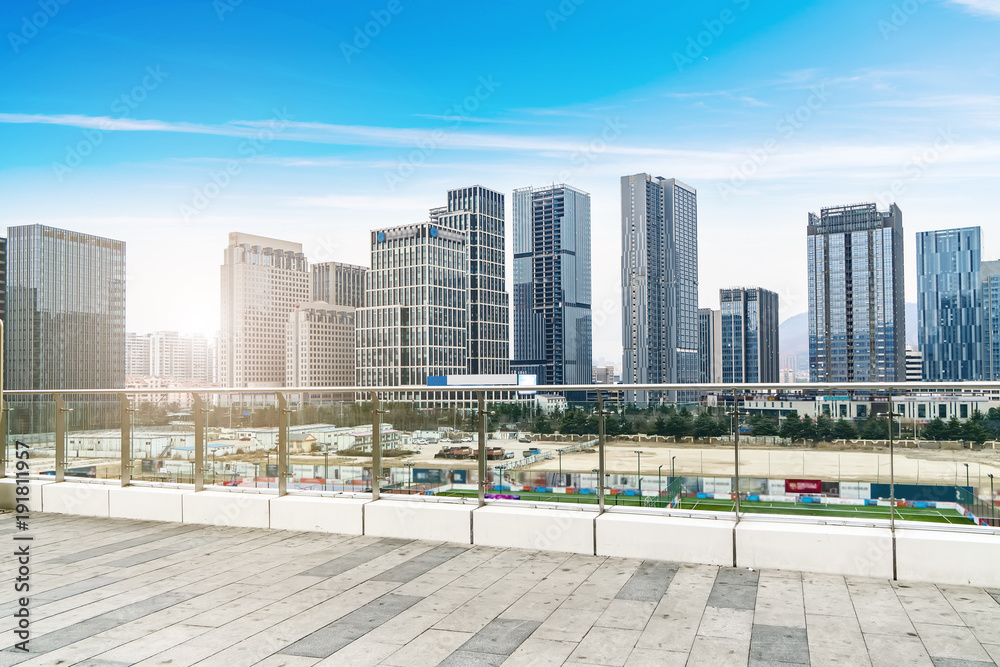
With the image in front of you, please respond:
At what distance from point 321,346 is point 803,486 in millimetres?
191402

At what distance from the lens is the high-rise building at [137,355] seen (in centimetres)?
14912

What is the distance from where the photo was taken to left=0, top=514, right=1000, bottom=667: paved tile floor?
3459 millimetres

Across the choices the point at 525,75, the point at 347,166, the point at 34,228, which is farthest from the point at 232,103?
the point at 525,75

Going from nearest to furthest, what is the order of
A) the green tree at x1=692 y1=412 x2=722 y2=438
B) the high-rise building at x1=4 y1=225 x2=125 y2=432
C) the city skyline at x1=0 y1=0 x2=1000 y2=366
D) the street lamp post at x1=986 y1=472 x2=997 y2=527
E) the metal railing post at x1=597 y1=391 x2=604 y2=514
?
the street lamp post at x1=986 y1=472 x2=997 y2=527 → the green tree at x1=692 y1=412 x2=722 y2=438 → the metal railing post at x1=597 y1=391 x2=604 y2=514 → the city skyline at x1=0 y1=0 x2=1000 y2=366 → the high-rise building at x1=4 y1=225 x2=125 y2=432

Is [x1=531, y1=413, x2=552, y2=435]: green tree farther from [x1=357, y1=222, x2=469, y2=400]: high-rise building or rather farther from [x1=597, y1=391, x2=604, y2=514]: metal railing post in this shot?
[x1=357, y1=222, x2=469, y2=400]: high-rise building

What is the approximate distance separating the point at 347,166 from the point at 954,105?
162 metres

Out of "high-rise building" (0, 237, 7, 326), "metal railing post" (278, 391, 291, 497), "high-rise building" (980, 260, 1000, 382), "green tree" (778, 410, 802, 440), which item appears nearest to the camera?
"green tree" (778, 410, 802, 440)

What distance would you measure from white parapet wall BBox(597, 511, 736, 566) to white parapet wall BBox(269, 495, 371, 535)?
2291mm

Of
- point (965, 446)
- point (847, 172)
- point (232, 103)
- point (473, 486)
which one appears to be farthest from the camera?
point (847, 172)

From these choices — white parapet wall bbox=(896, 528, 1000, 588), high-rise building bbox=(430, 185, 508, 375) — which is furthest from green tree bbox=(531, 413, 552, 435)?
high-rise building bbox=(430, 185, 508, 375)

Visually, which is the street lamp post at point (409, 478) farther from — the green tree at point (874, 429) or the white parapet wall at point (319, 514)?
the green tree at point (874, 429)

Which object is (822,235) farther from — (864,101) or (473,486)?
(473,486)

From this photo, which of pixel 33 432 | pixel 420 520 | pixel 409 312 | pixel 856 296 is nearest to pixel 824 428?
pixel 420 520

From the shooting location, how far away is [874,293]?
160 m
